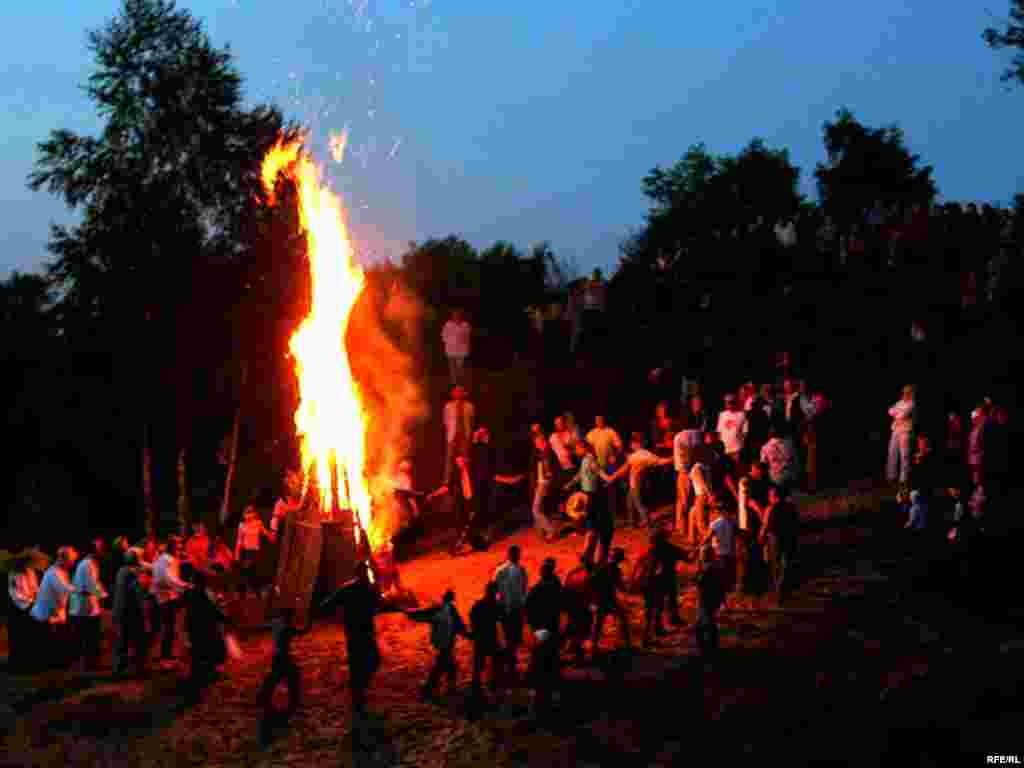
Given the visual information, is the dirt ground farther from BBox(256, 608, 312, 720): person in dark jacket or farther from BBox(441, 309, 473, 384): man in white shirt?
BBox(441, 309, 473, 384): man in white shirt

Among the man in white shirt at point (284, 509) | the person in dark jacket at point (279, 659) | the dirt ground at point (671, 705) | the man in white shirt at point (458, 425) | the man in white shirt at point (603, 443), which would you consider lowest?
the dirt ground at point (671, 705)

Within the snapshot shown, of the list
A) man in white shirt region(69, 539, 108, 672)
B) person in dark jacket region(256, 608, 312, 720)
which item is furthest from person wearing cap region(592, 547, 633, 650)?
man in white shirt region(69, 539, 108, 672)

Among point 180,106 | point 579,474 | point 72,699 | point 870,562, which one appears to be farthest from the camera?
point 180,106

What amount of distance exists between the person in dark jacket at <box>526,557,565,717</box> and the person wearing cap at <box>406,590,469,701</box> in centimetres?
90

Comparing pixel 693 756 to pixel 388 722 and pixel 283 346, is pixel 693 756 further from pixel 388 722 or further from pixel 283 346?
pixel 283 346

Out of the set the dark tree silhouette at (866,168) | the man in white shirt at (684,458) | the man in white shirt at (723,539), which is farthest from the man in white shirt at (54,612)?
the dark tree silhouette at (866,168)

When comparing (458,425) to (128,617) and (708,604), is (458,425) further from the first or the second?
Result: (708,604)

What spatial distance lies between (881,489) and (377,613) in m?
9.38

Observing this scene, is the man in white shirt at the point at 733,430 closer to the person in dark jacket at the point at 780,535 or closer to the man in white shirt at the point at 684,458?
the man in white shirt at the point at 684,458

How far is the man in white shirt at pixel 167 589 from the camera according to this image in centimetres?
1800

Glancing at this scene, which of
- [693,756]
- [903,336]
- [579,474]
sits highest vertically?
[903,336]

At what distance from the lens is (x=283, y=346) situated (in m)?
29.3

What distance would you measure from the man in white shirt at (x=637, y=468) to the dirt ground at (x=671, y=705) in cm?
395

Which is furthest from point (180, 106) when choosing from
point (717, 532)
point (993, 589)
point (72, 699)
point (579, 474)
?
point (993, 589)
